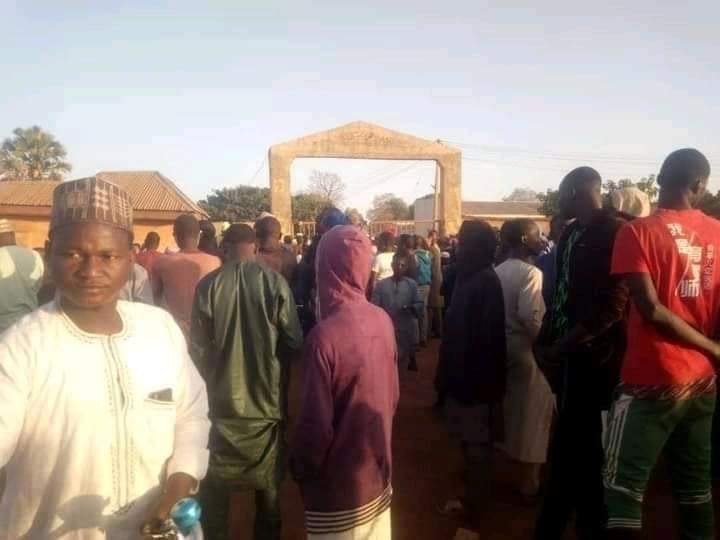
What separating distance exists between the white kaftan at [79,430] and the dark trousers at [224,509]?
1.57m

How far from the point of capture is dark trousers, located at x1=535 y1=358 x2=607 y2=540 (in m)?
3.04

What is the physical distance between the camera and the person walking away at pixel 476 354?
3637 mm

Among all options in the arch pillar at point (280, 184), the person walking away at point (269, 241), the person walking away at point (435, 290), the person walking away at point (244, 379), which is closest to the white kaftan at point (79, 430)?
the person walking away at point (244, 379)

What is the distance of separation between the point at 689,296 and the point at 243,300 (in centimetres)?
226

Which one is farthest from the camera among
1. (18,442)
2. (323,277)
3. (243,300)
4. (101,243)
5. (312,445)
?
(243,300)

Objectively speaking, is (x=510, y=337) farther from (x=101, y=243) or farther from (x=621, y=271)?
(x=101, y=243)

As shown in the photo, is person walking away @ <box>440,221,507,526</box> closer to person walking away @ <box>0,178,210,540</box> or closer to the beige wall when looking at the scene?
person walking away @ <box>0,178,210,540</box>

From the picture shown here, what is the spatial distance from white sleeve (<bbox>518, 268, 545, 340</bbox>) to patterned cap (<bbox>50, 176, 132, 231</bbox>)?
3.15 meters

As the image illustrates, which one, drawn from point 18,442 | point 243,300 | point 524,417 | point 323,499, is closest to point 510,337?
point 524,417

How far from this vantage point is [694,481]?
8.73ft

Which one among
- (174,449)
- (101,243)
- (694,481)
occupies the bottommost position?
(694,481)

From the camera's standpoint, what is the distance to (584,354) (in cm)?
302

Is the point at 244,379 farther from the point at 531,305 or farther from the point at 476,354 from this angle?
the point at 531,305

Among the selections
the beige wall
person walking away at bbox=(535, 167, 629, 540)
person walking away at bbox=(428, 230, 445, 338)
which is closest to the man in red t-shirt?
person walking away at bbox=(535, 167, 629, 540)
